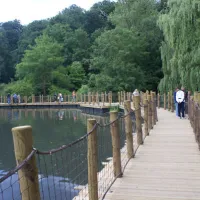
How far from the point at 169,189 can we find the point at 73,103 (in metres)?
27.2

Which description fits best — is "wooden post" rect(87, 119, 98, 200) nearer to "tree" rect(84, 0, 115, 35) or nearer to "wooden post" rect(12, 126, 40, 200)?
"wooden post" rect(12, 126, 40, 200)

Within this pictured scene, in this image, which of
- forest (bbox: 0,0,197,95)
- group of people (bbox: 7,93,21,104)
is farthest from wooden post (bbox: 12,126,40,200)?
group of people (bbox: 7,93,21,104)

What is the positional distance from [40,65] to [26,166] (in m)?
33.7

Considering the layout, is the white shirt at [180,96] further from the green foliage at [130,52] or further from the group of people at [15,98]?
the group of people at [15,98]

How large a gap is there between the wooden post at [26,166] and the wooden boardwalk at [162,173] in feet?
6.86

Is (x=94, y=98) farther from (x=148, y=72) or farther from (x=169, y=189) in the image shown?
(x=169, y=189)

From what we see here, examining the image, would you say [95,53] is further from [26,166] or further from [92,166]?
[26,166]

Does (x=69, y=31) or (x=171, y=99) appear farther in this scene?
(x=69, y=31)

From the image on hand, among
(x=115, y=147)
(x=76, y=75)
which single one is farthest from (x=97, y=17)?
(x=115, y=147)

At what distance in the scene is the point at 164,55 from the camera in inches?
806

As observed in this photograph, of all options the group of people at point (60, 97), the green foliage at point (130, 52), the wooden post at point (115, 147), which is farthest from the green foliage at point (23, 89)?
the wooden post at point (115, 147)

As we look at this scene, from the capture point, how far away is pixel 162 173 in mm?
5219

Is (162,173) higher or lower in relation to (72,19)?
lower

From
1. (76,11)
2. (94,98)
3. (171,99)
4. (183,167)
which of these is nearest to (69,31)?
(76,11)
